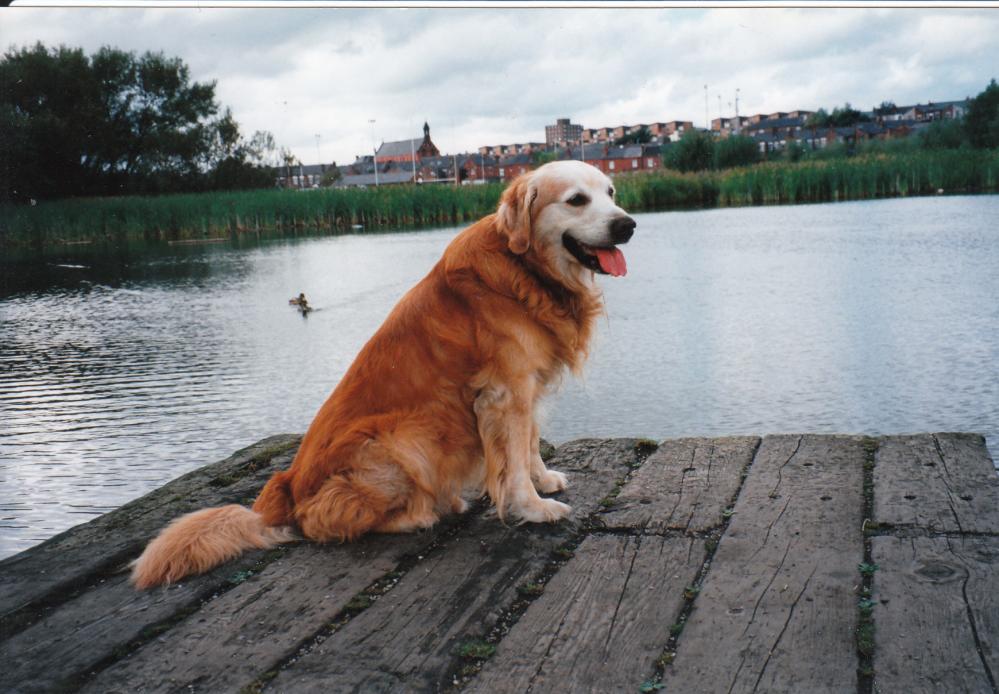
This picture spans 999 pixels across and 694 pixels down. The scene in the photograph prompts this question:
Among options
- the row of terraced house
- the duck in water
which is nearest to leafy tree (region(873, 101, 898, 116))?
the row of terraced house

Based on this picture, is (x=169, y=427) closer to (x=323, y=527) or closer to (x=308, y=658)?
(x=323, y=527)

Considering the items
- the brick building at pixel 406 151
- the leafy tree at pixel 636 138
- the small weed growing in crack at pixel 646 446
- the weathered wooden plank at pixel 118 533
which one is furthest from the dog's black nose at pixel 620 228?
the leafy tree at pixel 636 138

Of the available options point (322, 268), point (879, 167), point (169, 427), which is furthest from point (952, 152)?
point (169, 427)

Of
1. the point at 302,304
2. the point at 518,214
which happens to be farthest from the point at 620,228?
the point at 302,304

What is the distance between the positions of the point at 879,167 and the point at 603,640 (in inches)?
1307

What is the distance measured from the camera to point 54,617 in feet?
8.63

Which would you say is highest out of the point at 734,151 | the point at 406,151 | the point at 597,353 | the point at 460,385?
the point at 406,151

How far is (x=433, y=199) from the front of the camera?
31.0 m

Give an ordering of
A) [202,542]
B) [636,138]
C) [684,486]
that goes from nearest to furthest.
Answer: [202,542]
[684,486]
[636,138]

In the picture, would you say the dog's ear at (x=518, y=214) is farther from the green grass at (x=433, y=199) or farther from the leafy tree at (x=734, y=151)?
the leafy tree at (x=734, y=151)

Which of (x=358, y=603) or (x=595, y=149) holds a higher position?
(x=595, y=149)

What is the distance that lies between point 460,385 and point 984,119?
90.0 feet

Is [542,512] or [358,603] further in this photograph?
[542,512]

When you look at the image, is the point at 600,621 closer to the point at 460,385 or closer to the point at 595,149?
the point at 460,385
